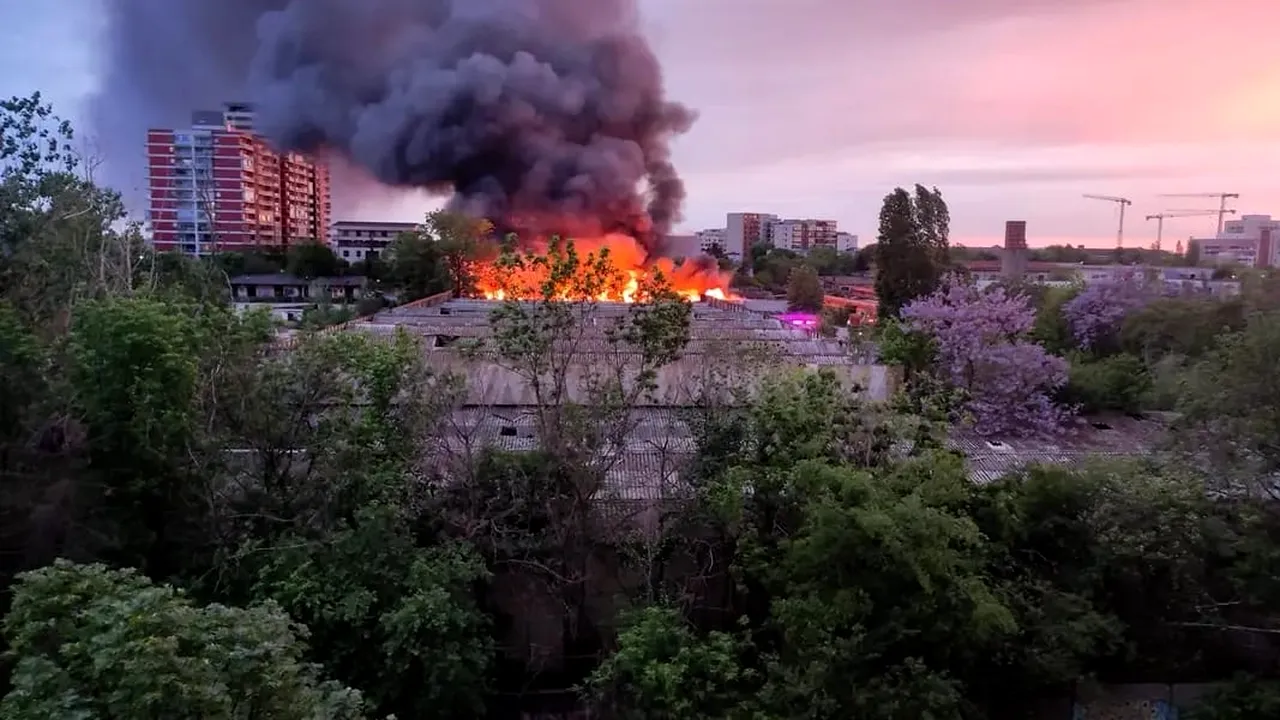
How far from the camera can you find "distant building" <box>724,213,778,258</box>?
72.3 meters

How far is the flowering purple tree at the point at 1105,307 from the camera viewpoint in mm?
14141

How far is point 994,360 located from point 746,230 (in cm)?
6480

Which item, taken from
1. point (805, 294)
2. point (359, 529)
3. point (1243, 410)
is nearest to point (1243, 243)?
point (805, 294)

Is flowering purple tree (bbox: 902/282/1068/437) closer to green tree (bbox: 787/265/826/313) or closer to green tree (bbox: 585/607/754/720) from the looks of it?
green tree (bbox: 585/607/754/720)

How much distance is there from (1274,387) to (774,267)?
34847 millimetres

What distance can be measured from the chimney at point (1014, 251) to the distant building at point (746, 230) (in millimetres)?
41116

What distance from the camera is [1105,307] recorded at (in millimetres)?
14352

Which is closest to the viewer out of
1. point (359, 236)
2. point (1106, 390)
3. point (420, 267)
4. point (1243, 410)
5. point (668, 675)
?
point (668, 675)

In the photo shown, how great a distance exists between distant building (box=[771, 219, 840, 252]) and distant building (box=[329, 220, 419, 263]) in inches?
1396

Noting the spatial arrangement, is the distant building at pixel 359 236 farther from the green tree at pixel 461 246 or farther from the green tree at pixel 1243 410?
the green tree at pixel 1243 410

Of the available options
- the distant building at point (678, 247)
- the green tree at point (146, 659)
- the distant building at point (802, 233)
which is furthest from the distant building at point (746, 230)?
the green tree at point (146, 659)

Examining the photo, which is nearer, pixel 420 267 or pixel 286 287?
pixel 420 267

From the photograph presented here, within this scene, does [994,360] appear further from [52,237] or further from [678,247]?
[678,247]

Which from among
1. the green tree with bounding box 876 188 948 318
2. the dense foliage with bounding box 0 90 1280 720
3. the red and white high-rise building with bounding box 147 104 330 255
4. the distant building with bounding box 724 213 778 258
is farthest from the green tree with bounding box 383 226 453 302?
the distant building with bounding box 724 213 778 258
